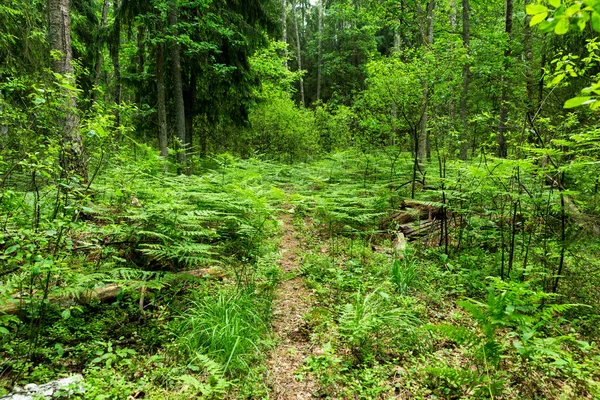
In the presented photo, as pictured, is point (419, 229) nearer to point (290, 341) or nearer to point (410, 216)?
point (410, 216)

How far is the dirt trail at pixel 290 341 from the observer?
2705mm

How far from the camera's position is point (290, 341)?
10.9 ft

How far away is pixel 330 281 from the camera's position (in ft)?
14.6

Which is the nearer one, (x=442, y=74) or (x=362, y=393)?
(x=362, y=393)

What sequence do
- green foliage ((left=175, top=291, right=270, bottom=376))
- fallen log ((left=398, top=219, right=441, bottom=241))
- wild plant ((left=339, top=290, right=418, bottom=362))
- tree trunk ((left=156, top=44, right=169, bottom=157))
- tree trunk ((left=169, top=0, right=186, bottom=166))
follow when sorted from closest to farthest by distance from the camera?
green foliage ((left=175, top=291, right=270, bottom=376)) < wild plant ((left=339, top=290, right=418, bottom=362)) < fallen log ((left=398, top=219, right=441, bottom=241)) < tree trunk ((left=169, top=0, right=186, bottom=166)) < tree trunk ((left=156, top=44, right=169, bottom=157))

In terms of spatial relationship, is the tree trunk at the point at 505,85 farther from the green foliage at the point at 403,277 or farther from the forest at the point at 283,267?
the green foliage at the point at 403,277

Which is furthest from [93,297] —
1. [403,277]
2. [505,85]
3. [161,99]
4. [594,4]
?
[505,85]

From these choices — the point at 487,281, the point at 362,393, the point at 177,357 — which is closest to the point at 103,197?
the point at 177,357

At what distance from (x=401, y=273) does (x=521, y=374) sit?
1.69 metres

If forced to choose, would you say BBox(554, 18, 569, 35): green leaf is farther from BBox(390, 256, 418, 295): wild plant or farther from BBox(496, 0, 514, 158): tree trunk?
BBox(496, 0, 514, 158): tree trunk

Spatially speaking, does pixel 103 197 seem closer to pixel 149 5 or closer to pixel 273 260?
pixel 273 260

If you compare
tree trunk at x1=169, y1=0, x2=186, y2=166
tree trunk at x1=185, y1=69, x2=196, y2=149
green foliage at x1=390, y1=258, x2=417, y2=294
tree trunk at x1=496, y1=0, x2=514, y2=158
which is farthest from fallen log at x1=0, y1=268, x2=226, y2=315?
tree trunk at x1=496, y1=0, x2=514, y2=158

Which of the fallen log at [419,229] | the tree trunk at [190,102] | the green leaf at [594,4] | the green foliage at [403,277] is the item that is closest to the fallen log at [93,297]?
the green foliage at [403,277]

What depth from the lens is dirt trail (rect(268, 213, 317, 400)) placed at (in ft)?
8.87
